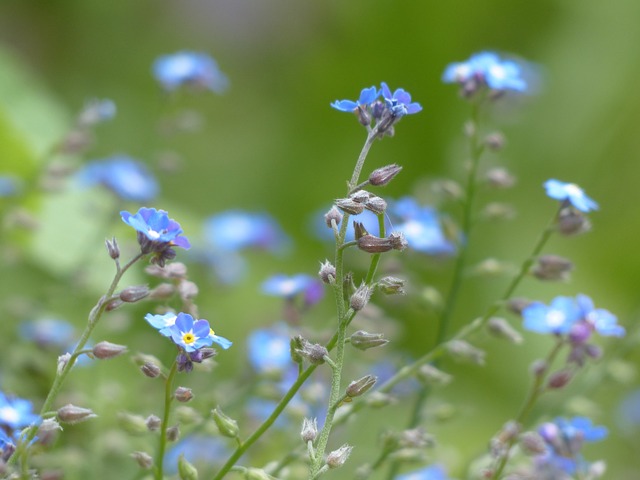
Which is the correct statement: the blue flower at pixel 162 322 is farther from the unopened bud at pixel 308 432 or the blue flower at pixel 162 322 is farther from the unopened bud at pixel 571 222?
the unopened bud at pixel 571 222

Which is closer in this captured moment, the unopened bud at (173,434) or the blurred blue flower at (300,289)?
the unopened bud at (173,434)

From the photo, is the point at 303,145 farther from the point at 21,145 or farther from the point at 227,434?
the point at 227,434

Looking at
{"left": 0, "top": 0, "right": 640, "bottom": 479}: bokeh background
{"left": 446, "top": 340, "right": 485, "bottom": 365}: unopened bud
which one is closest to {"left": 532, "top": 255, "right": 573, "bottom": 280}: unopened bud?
{"left": 446, "top": 340, "right": 485, "bottom": 365}: unopened bud

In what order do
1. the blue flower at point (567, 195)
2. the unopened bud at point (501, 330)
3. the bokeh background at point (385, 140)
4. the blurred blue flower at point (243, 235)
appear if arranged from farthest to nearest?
the bokeh background at point (385, 140), the blurred blue flower at point (243, 235), the unopened bud at point (501, 330), the blue flower at point (567, 195)

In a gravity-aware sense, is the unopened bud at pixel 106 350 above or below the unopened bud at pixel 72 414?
above

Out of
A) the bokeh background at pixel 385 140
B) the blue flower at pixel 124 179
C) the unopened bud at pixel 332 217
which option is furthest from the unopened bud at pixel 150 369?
the bokeh background at pixel 385 140

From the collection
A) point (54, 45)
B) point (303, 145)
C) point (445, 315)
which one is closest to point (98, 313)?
point (445, 315)
